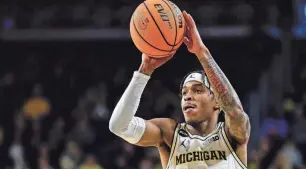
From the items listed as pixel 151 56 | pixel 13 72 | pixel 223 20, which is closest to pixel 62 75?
pixel 13 72

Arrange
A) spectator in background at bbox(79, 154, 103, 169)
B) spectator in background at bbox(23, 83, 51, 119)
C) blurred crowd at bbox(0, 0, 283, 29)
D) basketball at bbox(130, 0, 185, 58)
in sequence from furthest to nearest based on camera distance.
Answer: blurred crowd at bbox(0, 0, 283, 29), spectator in background at bbox(23, 83, 51, 119), spectator in background at bbox(79, 154, 103, 169), basketball at bbox(130, 0, 185, 58)

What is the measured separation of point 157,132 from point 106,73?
446 inches

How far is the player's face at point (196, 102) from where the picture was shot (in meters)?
4.92

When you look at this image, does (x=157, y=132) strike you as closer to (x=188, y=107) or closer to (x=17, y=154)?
(x=188, y=107)

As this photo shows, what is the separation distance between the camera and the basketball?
4.66m

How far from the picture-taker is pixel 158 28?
15.3 feet

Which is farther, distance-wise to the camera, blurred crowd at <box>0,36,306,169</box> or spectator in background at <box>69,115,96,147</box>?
A: spectator in background at <box>69,115,96,147</box>

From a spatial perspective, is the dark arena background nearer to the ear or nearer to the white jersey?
the ear

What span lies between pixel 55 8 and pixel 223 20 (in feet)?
13.1

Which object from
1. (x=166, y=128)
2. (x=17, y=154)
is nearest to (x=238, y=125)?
(x=166, y=128)

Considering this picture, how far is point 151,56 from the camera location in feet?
15.5

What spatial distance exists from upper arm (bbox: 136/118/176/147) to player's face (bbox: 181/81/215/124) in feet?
0.48

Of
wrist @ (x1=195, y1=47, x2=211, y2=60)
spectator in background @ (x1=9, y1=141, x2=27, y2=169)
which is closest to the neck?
wrist @ (x1=195, y1=47, x2=211, y2=60)

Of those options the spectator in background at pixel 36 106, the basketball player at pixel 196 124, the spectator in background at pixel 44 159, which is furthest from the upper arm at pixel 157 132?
the spectator in background at pixel 36 106
